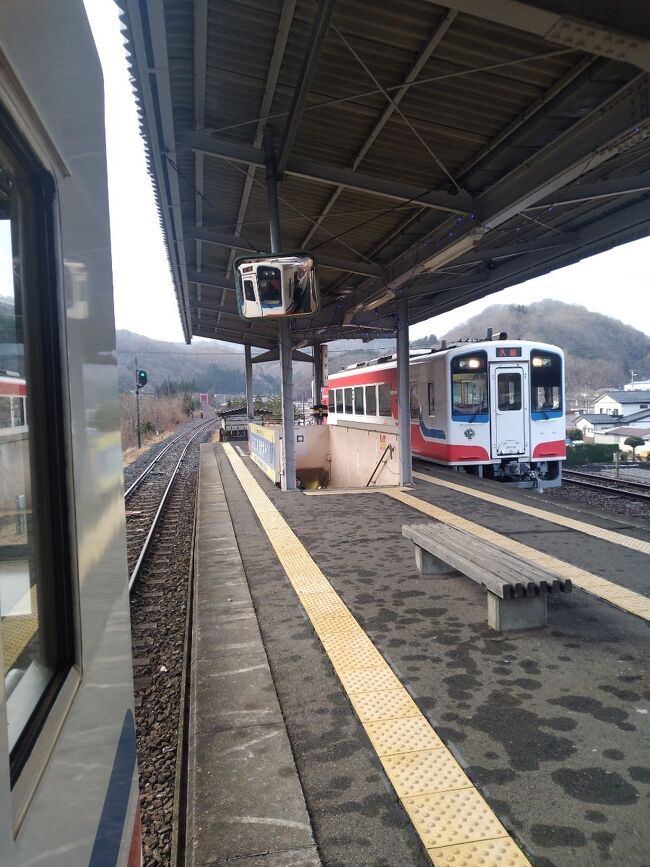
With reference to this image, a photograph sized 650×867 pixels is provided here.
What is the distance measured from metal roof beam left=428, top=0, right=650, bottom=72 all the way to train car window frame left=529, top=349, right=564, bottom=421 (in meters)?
9.27

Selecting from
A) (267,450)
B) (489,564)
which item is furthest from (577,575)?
(267,450)

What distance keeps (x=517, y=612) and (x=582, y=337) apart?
107137 mm

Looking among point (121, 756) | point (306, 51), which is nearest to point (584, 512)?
point (306, 51)

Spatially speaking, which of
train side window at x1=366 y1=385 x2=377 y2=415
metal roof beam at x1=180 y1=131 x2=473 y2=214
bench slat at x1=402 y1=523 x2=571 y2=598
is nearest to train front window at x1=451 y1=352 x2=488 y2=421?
train side window at x1=366 y1=385 x2=377 y2=415

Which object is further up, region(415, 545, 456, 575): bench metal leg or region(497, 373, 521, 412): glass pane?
region(497, 373, 521, 412): glass pane

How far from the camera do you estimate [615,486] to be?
42.0 feet

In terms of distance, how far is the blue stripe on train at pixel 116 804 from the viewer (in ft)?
3.75

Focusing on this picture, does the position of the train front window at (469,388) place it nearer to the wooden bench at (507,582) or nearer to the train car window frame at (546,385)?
the train car window frame at (546,385)

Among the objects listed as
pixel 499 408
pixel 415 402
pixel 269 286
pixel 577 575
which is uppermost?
pixel 269 286

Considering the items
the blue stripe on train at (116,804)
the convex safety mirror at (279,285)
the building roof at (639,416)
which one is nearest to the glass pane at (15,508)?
the blue stripe on train at (116,804)

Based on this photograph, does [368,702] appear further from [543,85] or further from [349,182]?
[349,182]

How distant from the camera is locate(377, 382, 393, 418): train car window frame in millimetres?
14709

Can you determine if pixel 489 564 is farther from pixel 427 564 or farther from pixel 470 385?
pixel 470 385

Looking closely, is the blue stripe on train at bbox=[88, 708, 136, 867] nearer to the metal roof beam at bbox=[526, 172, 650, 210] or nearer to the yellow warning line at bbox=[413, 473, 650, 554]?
the yellow warning line at bbox=[413, 473, 650, 554]
